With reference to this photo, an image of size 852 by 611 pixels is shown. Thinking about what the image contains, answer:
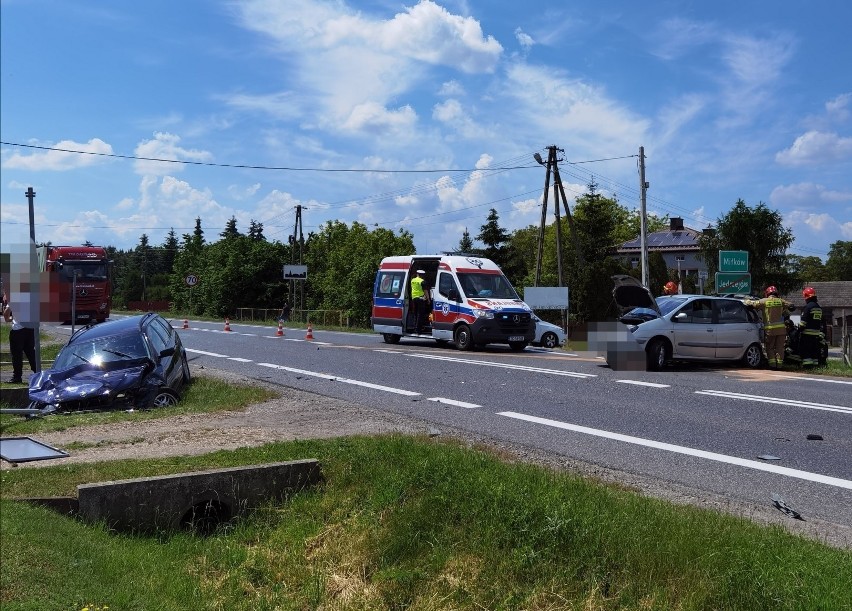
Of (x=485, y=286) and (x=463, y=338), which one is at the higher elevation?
(x=485, y=286)

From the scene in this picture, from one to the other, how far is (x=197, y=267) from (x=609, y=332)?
6487 centimetres

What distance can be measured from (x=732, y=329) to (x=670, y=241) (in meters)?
82.8

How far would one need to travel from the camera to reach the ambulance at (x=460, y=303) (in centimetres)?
2073

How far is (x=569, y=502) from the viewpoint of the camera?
5371 mm

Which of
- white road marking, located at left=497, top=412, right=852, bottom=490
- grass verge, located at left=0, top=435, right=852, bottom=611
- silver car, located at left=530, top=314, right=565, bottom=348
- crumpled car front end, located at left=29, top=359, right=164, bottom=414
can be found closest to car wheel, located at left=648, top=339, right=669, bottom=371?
white road marking, located at left=497, top=412, right=852, bottom=490

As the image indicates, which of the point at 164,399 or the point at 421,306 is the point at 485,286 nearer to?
the point at 421,306

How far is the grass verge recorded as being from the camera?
4289 millimetres

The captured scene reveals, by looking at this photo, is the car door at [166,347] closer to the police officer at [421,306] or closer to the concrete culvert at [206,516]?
the concrete culvert at [206,516]

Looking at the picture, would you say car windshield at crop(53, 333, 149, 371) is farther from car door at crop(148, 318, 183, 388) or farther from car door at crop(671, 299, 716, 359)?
car door at crop(671, 299, 716, 359)

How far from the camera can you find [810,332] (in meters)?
16.7

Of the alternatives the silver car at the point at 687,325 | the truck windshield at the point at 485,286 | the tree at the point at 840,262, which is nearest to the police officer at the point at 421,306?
the truck windshield at the point at 485,286

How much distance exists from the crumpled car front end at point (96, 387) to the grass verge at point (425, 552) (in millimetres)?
4076

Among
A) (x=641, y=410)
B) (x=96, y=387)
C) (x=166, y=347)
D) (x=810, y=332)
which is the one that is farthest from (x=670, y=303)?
(x=96, y=387)

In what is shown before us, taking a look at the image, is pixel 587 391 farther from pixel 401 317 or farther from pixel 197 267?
pixel 197 267
